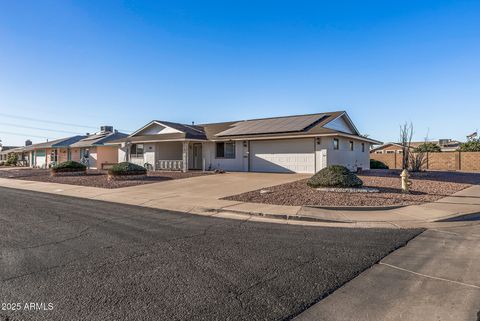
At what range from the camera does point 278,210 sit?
9469mm

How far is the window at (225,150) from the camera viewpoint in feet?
84.8

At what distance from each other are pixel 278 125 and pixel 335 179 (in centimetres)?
1256

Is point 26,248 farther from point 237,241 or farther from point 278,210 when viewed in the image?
point 278,210

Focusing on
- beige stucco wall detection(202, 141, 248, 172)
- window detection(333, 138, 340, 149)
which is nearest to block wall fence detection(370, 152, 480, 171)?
window detection(333, 138, 340, 149)

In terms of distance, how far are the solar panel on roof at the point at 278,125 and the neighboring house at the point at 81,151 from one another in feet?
61.2

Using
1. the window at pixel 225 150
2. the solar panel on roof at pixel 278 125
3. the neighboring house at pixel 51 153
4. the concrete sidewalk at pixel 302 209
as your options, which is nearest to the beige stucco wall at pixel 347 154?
the solar panel on roof at pixel 278 125

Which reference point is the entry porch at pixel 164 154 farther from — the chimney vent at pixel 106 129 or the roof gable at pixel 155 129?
the chimney vent at pixel 106 129

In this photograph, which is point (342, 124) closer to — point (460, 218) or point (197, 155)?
point (197, 155)

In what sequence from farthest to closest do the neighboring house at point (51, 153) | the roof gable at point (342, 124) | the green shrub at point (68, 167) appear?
1. the neighboring house at point (51, 153)
2. the green shrub at point (68, 167)
3. the roof gable at point (342, 124)

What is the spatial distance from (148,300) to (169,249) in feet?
6.71

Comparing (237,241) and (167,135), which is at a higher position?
(167,135)

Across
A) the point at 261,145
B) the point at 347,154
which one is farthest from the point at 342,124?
the point at 261,145

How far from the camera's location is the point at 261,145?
24.1 m

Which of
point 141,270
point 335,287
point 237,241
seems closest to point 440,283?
point 335,287
